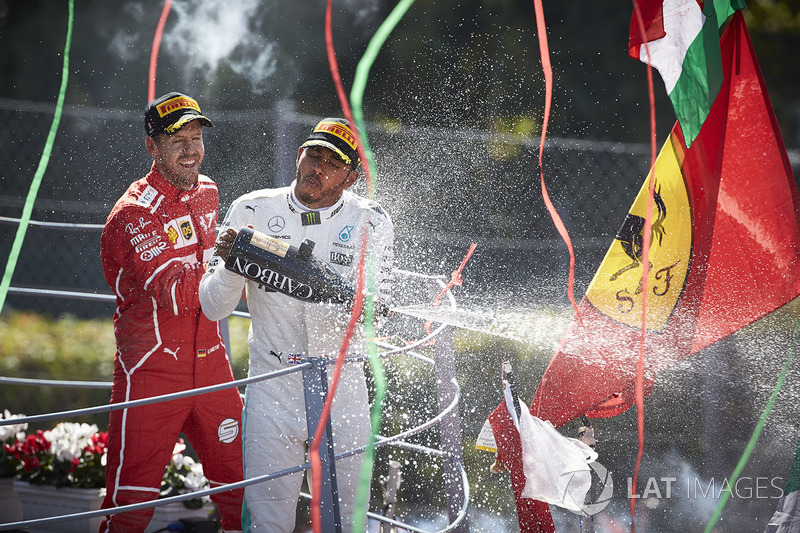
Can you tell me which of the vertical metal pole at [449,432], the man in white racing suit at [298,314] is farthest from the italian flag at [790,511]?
the man in white racing suit at [298,314]

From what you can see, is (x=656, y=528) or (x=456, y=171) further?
(x=456, y=171)

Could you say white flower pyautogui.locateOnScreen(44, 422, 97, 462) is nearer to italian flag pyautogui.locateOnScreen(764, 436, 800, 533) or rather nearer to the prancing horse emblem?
the prancing horse emblem

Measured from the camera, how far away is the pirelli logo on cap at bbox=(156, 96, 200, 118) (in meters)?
3.40

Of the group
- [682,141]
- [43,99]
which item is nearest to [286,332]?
[682,141]

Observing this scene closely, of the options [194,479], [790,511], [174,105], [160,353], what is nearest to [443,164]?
[194,479]

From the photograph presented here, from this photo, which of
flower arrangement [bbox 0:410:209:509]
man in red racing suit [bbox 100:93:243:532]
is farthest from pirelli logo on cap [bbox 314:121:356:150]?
flower arrangement [bbox 0:410:209:509]

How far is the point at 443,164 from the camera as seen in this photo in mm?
7031

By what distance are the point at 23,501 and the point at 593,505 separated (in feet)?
9.20

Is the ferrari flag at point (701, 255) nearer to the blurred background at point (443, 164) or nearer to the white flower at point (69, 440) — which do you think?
the blurred background at point (443, 164)

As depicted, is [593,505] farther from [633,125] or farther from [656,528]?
[633,125]

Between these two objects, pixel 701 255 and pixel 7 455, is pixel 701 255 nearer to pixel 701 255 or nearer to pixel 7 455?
pixel 701 255

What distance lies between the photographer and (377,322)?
306 centimetres

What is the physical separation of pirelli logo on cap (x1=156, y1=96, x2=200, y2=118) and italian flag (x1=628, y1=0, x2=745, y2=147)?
189cm

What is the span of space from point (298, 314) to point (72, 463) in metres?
1.75
